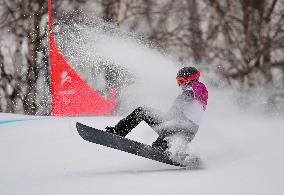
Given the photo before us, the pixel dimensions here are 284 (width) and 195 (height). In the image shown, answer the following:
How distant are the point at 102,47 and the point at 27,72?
40.6 feet

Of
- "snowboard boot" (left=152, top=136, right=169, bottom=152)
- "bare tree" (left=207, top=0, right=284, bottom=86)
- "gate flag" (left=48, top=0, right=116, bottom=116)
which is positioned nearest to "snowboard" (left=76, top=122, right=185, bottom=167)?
"snowboard boot" (left=152, top=136, right=169, bottom=152)

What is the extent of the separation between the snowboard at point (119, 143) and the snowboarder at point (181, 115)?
0.17 metres

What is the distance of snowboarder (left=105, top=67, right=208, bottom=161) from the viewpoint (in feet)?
17.8

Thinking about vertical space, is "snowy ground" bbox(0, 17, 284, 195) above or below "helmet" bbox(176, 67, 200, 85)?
below

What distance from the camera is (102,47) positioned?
11664 millimetres

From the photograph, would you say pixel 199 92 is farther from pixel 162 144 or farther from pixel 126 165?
pixel 126 165

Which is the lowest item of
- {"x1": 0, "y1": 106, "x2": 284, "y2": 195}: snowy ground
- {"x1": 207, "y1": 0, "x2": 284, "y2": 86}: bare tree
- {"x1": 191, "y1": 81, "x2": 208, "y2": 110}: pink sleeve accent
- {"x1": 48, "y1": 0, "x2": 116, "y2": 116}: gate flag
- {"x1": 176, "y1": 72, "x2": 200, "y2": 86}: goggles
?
{"x1": 0, "y1": 106, "x2": 284, "y2": 195}: snowy ground

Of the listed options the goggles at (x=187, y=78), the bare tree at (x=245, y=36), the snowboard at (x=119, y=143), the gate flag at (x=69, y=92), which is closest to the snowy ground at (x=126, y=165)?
the snowboard at (x=119, y=143)

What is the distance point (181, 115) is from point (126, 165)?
2.61 feet

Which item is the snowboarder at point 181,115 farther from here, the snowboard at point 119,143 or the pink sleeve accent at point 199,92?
the snowboard at point 119,143

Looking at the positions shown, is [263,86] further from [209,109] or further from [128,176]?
[128,176]

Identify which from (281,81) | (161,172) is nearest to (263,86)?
(281,81)

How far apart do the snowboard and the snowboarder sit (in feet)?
0.55

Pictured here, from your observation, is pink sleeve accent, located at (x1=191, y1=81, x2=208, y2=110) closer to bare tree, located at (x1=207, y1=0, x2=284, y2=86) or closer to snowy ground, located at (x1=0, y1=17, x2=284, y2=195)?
snowy ground, located at (x1=0, y1=17, x2=284, y2=195)
